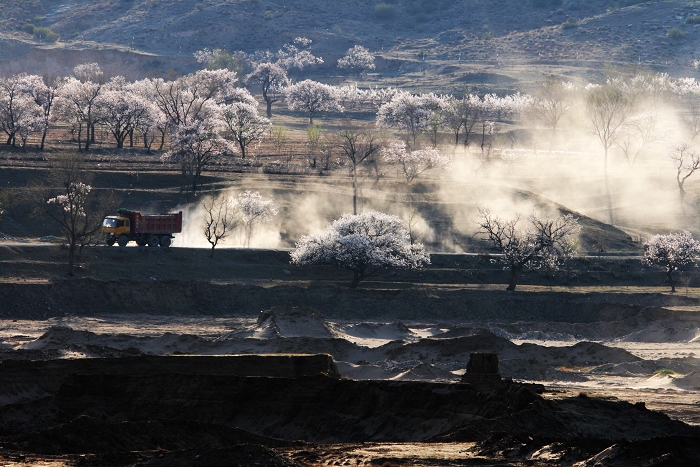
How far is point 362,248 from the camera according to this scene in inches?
2633

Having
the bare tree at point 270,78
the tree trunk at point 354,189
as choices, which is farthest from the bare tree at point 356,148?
the bare tree at point 270,78

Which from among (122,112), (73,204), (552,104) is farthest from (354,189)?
(552,104)

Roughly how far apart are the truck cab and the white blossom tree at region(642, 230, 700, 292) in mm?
34157

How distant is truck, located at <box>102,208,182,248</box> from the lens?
69562 millimetres

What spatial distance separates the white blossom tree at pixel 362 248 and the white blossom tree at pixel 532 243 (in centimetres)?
534

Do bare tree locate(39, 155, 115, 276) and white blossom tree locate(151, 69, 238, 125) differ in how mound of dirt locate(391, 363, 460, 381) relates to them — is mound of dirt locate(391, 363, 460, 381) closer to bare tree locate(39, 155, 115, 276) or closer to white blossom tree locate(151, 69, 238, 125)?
bare tree locate(39, 155, 115, 276)

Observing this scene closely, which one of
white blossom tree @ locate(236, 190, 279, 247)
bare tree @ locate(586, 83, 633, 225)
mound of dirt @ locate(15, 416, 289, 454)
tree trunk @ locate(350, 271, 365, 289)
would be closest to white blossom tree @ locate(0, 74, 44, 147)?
white blossom tree @ locate(236, 190, 279, 247)

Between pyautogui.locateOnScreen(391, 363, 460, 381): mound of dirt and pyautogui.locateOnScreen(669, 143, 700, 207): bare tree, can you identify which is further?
pyautogui.locateOnScreen(669, 143, 700, 207): bare tree

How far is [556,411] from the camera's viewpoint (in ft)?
89.9

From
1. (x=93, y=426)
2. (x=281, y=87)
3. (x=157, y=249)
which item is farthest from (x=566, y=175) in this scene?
(x=93, y=426)

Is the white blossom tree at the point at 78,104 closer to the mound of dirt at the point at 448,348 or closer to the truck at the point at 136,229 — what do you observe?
the truck at the point at 136,229

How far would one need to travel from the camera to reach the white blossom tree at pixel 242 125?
116 metres

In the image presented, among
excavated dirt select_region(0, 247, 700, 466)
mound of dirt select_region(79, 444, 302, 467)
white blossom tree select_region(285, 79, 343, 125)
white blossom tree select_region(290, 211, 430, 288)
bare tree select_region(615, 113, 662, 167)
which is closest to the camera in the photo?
mound of dirt select_region(79, 444, 302, 467)

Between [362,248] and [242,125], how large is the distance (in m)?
53.3
